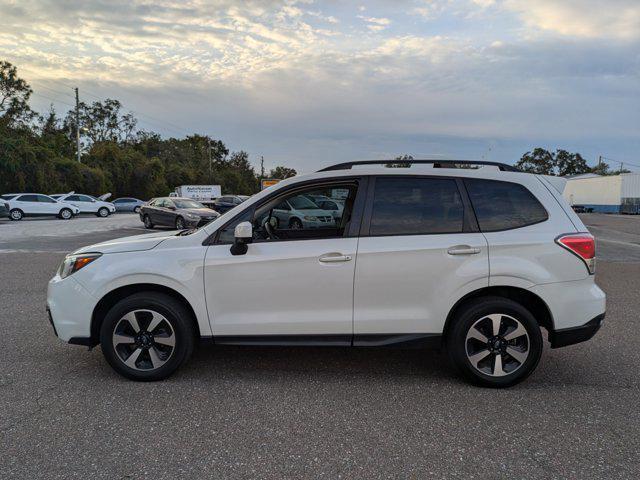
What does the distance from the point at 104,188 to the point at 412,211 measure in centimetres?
4837

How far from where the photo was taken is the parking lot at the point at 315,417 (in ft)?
9.10

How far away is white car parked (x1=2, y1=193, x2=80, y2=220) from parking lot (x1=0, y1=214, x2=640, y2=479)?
26.6 meters

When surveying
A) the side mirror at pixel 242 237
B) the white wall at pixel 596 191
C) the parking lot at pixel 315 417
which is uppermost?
the white wall at pixel 596 191

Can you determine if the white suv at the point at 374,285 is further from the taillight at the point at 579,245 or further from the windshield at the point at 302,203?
the windshield at the point at 302,203

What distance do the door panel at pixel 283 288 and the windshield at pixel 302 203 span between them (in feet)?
1.96

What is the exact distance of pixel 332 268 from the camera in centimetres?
376

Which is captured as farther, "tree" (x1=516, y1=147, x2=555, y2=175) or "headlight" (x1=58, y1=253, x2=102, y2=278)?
"tree" (x1=516, y1=147, x2=555, y2=175)

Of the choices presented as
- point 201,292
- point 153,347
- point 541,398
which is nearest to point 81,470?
point 153,347

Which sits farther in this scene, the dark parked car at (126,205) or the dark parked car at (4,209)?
the dark parked car at (126,205)

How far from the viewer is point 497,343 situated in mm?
3781

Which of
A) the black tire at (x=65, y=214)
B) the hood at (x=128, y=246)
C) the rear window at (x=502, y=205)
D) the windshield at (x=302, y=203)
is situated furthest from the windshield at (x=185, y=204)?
the rear window at (x=502, y=205)

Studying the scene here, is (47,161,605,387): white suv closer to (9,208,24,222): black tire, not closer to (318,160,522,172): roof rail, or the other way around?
(318,160,522,172): roof rail

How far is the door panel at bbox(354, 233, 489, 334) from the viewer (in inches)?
148

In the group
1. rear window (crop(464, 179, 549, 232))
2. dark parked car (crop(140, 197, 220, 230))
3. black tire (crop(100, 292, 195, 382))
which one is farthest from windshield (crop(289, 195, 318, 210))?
dark parked car (crop(140, 197, 220, 230))
